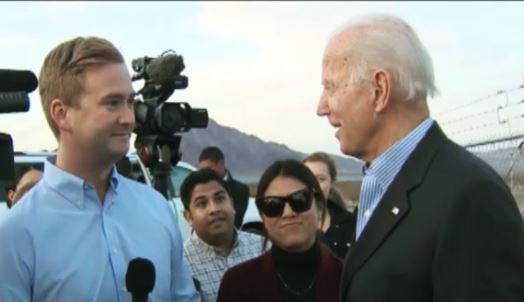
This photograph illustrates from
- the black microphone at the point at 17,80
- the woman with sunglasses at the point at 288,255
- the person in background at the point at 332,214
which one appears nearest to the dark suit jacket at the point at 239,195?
the person in background at the point at 332,214

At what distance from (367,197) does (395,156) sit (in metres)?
→ 0.17

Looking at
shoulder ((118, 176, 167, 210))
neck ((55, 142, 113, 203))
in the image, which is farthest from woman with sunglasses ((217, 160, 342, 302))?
neck ((55, 142, 113, 203))

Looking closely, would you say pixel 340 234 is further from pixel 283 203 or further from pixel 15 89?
pixel 15 89

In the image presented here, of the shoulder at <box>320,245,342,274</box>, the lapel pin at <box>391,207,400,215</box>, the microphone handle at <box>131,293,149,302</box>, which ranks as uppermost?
the lapel pin at <box>391,207,400,215</box>

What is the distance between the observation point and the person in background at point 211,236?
4.14m

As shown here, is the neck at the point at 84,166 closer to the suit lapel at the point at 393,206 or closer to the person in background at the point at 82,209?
the person in background at the point at 82,209

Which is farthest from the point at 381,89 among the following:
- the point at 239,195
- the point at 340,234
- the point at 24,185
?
the point at 239,195

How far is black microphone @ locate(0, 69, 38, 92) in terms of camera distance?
2.11m

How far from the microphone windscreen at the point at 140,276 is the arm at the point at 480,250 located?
867mm

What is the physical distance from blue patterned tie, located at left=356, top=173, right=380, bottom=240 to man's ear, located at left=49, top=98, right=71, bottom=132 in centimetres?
99

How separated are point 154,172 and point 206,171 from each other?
0.33m

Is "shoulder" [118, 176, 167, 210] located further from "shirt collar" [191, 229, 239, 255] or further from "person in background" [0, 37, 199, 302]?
"shirt collar" [191, 229, 239, 255]

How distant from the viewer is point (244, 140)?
58.1 m

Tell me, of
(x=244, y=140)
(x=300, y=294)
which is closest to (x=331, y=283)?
(x=300, y=294)
